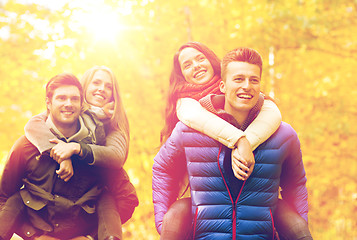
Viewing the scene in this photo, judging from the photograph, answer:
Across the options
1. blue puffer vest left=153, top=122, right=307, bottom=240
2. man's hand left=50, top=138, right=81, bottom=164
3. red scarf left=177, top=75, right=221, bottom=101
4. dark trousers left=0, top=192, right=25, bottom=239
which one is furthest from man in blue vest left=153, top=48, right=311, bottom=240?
dark trousers left=0, top=192, right=25, bottom=239

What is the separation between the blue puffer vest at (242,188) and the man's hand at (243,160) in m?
0.10

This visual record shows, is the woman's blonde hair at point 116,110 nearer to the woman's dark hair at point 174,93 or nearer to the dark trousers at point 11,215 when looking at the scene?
the woman's dark hair at point 174,93

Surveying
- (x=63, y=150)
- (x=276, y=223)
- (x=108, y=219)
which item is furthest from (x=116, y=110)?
(x=276, y=223)

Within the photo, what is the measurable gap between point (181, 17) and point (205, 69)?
4.47m

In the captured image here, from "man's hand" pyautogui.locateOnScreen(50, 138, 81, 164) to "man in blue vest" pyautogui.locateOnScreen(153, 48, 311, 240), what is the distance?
1.91ft

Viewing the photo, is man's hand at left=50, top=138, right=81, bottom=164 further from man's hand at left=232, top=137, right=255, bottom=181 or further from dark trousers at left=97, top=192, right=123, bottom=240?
man's hand at left=232, top=137, right=255, bottom=181

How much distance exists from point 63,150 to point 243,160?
116 cm

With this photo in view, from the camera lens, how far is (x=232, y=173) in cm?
252

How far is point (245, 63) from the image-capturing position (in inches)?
102

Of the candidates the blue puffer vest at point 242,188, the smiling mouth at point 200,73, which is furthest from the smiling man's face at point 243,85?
the smiling mouth at point 200,73

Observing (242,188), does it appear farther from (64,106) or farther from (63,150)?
(64,106)

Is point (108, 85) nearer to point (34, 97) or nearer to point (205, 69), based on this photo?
point (205, 69)

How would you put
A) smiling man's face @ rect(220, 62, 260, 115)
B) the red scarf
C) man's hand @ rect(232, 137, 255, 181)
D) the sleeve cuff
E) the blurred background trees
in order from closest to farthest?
man's hand @ rect(232, 137, 255, 181) < smiling man's face @ rect(220, 62, 260, 115) < the sleeve cuff < the red scarf < the blurred background trees

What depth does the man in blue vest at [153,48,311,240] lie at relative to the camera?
2.45m
